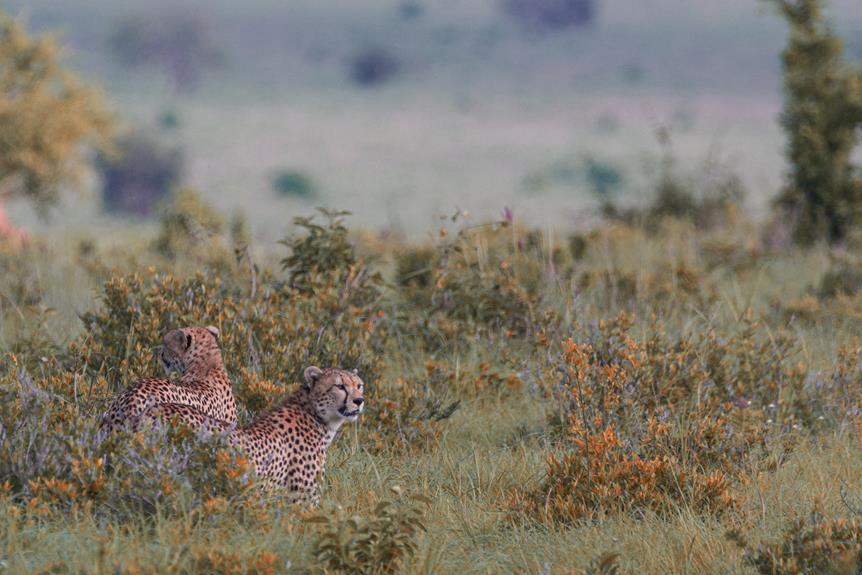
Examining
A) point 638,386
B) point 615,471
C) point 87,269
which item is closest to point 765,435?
point 638,386

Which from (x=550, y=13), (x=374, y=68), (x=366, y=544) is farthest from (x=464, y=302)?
(x=550, y=13)

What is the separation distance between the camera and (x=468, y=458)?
→ 20.0 ft

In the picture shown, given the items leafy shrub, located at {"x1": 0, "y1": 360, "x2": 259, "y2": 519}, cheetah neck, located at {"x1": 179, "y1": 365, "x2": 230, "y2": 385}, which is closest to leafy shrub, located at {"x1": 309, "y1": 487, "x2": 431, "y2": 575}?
leafy shrub, located at {"x1": 0, "y1": 360, "x2": 259, "y2": 519}

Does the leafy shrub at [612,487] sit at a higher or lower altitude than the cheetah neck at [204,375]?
lower

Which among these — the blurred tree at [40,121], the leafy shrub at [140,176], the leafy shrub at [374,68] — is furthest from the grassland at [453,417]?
the leafy shrub at [374,68]

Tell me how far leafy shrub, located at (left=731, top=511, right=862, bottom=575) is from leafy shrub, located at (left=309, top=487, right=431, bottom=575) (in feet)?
3.80

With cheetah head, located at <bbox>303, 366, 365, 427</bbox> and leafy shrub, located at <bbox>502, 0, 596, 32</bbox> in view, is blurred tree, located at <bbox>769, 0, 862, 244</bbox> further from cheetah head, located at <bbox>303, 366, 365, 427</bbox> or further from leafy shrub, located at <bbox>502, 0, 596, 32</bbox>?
leafy shrub, located at <bbox>502, 0, 596, 32</bbox>

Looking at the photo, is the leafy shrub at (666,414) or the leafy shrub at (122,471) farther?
the leafy shrub at (666,414)

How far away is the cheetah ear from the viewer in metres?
5.34

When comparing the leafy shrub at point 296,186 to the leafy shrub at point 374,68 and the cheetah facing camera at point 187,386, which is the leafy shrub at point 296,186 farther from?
the cheetah facing camera at point 187,386

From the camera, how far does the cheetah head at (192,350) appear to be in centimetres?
594

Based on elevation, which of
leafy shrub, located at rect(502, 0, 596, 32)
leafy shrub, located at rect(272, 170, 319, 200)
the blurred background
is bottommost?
leafy shrub, located at rect(272, 170, 319, 200)

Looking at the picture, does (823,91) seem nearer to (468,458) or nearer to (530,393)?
(530,393)

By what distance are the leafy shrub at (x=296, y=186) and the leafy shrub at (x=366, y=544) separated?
2029 inches
